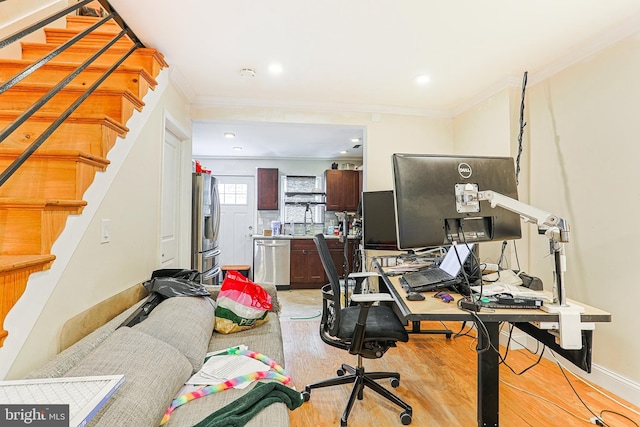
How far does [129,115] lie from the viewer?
1863 millimetres

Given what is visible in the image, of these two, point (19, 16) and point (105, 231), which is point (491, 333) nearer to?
point (105, 231)

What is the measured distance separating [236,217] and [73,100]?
15.1 feet

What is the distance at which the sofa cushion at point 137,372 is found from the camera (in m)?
0.89

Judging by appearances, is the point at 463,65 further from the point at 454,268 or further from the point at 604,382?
the point at 604,382

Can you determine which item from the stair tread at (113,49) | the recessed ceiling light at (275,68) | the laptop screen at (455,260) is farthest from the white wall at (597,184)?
the stair tread at (113,49)

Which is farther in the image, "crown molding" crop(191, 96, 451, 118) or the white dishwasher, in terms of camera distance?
the white dishwasher

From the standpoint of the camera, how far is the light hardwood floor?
1.84 metres

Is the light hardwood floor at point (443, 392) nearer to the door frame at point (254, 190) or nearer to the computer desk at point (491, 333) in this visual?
the computer desk at point (491, 333)

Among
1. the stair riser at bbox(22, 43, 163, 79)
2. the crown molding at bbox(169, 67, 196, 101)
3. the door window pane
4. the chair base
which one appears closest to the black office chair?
the chair base

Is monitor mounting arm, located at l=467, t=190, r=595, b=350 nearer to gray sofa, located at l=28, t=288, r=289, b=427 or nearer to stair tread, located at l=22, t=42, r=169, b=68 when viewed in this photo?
gray sofa, located at l=28, t=288, r=289, b=427

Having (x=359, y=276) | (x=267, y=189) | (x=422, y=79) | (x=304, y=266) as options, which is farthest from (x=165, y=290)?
(x=267, y=189)

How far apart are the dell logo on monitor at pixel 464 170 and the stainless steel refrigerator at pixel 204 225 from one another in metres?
2.85

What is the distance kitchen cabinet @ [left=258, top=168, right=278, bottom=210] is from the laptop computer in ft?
14.6

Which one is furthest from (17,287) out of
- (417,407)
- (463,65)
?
(463,65)
